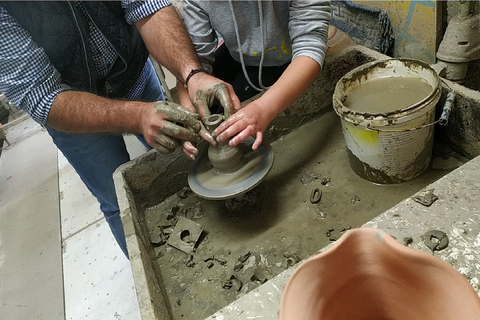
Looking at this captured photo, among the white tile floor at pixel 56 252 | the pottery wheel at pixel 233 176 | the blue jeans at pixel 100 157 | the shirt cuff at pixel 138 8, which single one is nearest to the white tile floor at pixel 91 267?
the white tile floor at pixel 56 252

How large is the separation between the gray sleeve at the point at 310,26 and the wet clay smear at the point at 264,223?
49cm

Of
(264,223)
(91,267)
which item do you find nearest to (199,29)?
(264,223)

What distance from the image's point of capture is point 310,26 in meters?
1.60

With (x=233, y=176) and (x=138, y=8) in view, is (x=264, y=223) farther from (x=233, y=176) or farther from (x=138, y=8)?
(x=138, y=8)

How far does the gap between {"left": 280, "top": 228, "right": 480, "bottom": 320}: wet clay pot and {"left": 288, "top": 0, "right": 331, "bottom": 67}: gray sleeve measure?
3.34 ft

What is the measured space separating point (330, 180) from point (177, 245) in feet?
2.34

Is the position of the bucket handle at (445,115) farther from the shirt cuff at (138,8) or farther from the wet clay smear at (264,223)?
the shirt cuff at (138,8)

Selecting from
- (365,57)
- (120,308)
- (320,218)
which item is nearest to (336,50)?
(365,57)

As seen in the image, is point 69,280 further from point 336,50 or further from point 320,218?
point 336,50

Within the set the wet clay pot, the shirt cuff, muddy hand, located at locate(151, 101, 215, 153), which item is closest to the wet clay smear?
muddy hand, located at locate(151, 101, 215, 153)

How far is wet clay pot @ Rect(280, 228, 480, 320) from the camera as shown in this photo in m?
0.66

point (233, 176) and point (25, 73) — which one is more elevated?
point (25, 73)

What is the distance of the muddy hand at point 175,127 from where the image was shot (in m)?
1.33

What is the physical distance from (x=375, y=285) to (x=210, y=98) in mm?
953
